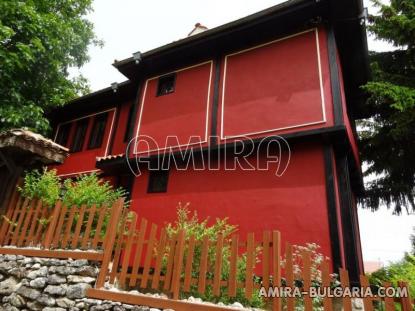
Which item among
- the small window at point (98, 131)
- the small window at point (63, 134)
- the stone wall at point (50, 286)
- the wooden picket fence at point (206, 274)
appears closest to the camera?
the wooden picket fence at point (206, 274)

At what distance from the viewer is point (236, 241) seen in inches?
142

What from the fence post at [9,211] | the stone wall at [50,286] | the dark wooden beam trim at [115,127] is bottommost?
the stone wall at [50,286]

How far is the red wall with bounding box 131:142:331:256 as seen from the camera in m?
5.86

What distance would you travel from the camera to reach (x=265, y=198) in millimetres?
6496

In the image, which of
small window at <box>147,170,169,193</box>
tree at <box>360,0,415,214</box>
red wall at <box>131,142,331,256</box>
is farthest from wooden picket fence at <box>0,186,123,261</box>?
tree at <box>360,0,415,214</box>

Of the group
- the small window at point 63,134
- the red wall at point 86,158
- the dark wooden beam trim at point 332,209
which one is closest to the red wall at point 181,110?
the red wall at point 86,158

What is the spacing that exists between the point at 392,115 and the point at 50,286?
376 inches

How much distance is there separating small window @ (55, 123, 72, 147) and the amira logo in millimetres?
5373

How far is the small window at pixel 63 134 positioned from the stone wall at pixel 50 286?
8.91 m

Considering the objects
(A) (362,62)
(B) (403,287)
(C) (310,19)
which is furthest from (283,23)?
(B) (403,287)

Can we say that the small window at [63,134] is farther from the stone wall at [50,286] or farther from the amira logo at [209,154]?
the stone wall at [50,286]

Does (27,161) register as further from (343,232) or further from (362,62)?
(362,62)

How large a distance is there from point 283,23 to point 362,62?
308 cm

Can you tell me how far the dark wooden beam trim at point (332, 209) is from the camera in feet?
17.4
